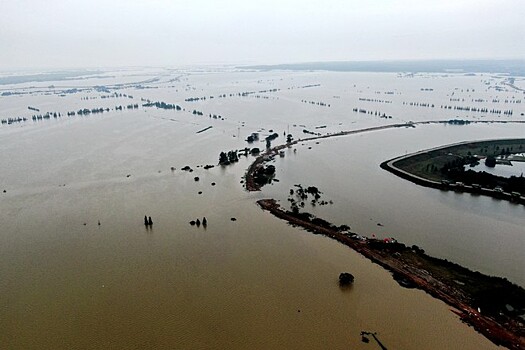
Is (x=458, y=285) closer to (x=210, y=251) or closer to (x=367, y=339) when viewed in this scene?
(x=367, y=339)

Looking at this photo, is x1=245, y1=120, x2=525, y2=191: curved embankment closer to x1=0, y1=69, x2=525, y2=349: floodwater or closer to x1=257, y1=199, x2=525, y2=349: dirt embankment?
x1=0, y1=69, x2=525, y2=349: floodwater

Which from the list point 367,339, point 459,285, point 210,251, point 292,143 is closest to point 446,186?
point 459,285

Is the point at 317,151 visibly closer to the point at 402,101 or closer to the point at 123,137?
the point at 123,137

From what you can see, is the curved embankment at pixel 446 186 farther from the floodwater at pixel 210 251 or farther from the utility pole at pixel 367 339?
the utility pole at pixel 367 339

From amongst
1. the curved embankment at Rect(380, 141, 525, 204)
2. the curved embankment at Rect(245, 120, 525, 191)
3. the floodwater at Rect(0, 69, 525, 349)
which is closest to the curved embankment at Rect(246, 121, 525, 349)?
the floodwater at Rect(0, 69, 525, 349)

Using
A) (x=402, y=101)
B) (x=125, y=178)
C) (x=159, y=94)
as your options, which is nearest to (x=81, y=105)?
(x=159, y=94)

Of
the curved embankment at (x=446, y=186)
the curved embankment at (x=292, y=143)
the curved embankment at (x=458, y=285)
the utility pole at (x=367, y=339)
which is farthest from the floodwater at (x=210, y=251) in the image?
the curved embankment at (x=292, y=143)
